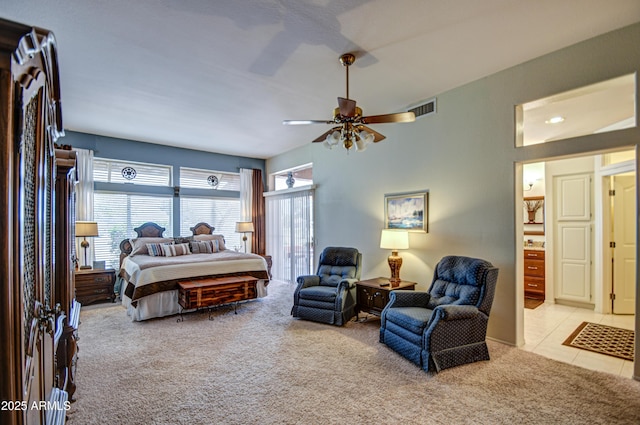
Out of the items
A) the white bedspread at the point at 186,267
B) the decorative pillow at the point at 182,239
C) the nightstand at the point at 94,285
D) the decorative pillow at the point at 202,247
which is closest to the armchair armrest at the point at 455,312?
the white bedspread at the point at 186,267

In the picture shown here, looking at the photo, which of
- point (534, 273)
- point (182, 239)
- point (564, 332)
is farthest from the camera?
point (182, 239)

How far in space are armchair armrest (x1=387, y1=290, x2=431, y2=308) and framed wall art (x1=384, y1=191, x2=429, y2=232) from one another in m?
1.08

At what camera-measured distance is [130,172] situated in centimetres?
646

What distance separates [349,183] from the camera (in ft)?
18.6

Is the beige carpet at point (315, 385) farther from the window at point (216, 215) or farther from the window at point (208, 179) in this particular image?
the window at point (208, 179)

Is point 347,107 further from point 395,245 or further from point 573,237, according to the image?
point 573,237

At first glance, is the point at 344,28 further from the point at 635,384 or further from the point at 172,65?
the point at 635,384

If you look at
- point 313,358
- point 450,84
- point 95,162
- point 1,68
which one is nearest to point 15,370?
point 1,68

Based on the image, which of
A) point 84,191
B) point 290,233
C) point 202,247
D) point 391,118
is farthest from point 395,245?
point 84,191

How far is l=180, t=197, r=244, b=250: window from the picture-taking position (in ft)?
23.5

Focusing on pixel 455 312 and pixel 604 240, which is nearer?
pixel 455 312

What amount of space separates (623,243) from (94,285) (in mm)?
8442

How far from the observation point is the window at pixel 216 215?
7156 mm

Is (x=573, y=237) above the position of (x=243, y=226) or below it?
below
